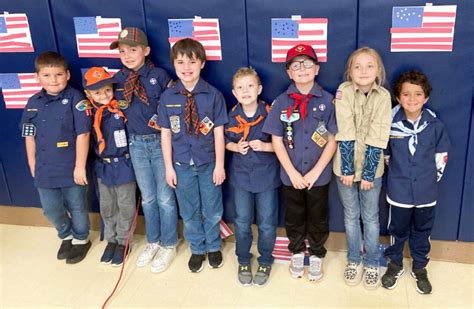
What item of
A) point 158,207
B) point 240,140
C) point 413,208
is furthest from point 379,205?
point 158,207

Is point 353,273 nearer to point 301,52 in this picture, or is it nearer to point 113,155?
point 301,52

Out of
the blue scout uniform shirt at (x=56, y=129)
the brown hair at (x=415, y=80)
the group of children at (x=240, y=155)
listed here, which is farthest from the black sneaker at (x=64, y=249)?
the brown hair at (x=415, y=80)

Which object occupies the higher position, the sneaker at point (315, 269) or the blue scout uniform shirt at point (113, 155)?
the blue scout uniform shirt at point (113, 155)

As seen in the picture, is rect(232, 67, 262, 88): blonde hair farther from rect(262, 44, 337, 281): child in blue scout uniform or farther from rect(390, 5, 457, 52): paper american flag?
rect(390, 5, 457, 52): paper american flag

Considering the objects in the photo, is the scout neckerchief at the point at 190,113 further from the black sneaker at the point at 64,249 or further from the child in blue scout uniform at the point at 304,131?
the black sneaker at the point at 64,249

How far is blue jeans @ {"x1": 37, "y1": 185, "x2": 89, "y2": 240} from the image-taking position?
2992 millimetres

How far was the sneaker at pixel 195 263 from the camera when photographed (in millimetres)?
2865

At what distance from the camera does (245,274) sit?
274cm

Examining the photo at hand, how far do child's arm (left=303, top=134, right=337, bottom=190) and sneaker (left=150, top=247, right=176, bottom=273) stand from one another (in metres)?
1.06

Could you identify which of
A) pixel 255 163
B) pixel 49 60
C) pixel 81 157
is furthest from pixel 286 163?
pixel 49 60

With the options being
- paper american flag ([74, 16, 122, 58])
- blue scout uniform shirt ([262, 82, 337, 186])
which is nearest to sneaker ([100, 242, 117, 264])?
paper american flag ([74, 16, 122, 58])

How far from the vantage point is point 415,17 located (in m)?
2.37

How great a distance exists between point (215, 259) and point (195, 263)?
0.13 meters

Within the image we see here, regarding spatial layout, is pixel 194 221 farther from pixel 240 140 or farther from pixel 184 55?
pixel 184 55
